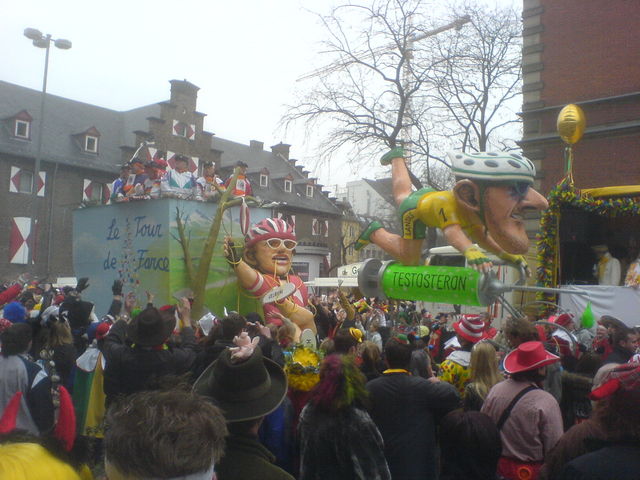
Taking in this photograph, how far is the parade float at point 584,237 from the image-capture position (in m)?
10.3

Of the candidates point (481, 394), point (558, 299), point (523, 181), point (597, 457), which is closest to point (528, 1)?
point (558, 299)

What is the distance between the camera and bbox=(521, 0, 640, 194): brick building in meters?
14.8

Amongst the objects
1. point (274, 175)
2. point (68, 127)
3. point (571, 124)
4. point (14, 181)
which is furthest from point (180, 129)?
point (571, 124)

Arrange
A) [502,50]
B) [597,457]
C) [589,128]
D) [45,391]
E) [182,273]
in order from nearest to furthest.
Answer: [597,457] < [45,391] < [182,273] < [589,128] < [502,50]

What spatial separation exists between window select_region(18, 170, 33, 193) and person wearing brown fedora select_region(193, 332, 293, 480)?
3164 cm

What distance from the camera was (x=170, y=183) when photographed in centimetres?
970

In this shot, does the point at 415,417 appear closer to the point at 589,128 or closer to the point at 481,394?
the point at 481,394

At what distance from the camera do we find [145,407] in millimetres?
1750

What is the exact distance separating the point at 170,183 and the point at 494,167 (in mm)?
5497

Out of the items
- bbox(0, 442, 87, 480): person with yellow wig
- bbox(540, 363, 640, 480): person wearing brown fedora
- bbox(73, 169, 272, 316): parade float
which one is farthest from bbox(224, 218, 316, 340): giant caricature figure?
bbox(0, 442, 87, 480): person with yellow wig

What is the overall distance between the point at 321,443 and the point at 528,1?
1614 cm

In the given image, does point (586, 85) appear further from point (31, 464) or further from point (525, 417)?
point (31, 464)

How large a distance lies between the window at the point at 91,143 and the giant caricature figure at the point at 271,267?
1070 inches

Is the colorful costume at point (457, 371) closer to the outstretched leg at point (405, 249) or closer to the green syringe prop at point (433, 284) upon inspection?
the green syringe prop at point (433, 284)
